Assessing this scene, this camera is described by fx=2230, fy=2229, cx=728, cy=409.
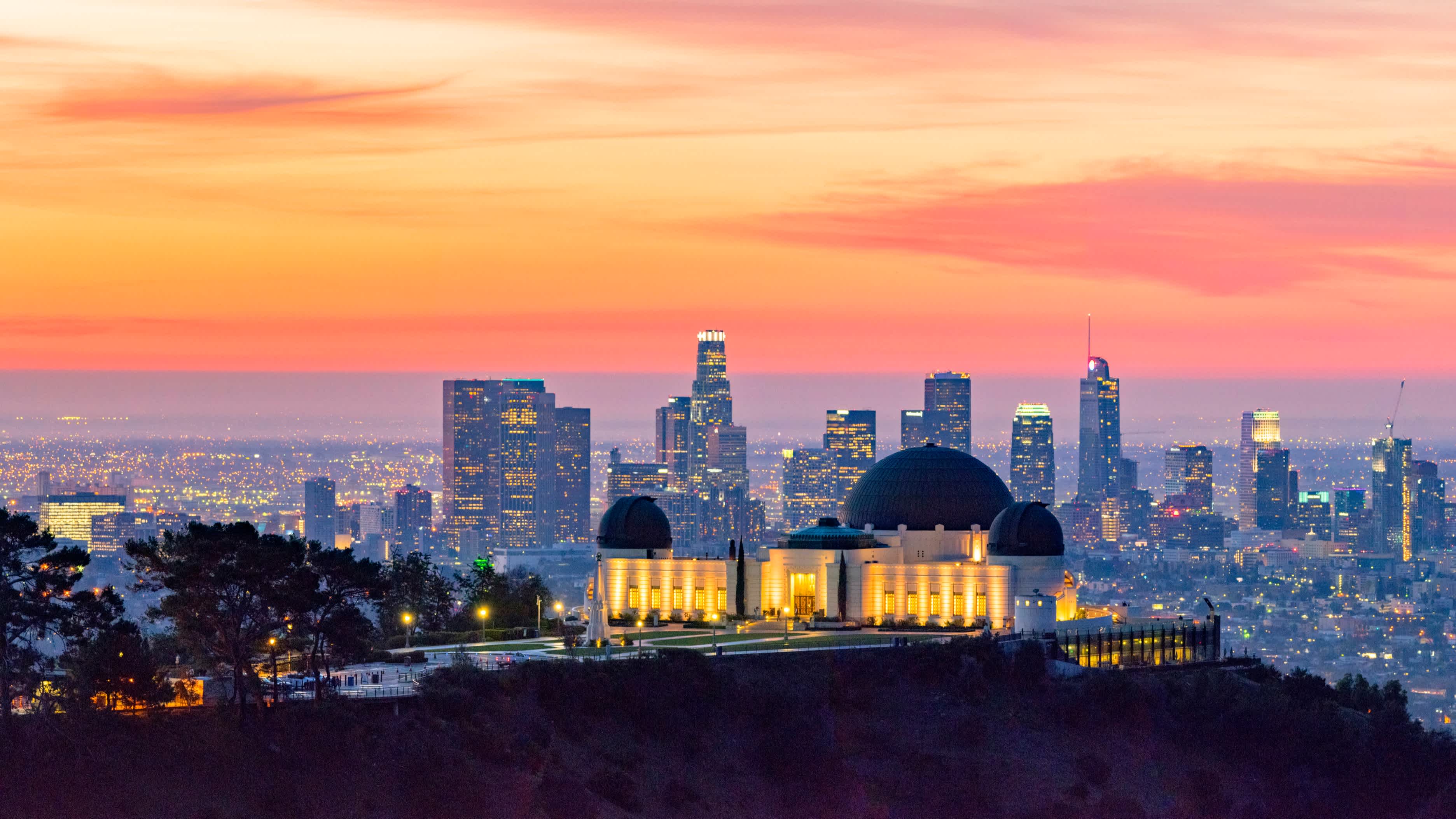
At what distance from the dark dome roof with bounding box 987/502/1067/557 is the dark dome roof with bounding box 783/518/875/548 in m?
6.43

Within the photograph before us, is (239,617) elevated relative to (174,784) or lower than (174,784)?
elevated

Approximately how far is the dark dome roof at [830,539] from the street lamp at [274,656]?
119 ft

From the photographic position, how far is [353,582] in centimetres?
8294

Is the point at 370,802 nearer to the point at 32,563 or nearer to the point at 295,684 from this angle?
the point at 295,684

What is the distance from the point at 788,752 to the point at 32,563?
2922 centimetres

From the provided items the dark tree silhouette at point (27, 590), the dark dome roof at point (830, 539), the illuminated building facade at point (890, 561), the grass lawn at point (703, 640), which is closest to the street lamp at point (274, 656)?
the dark tree silhouette at point (27, 590)

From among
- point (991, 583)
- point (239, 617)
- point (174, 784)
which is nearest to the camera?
point (174, 784)

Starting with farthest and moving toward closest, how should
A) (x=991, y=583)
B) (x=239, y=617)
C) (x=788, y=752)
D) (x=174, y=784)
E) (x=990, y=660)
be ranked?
1. (x=991, y=583)
2. (x=990, y=660)
3. (x=788, y=752)
4. (x=239, y=617)
5. (x=174, y=784)

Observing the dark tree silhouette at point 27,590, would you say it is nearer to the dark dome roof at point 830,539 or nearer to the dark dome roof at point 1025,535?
the dark dome roof at point 830,539

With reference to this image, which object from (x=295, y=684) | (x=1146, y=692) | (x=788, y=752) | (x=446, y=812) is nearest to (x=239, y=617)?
(x=295, y=684)

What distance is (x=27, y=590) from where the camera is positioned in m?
80.7

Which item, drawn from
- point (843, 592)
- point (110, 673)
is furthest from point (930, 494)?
point (110, 673)

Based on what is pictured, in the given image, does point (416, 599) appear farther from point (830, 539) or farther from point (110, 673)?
point (110, 673)

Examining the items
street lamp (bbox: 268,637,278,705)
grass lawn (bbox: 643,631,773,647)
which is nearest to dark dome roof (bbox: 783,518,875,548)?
grass lawn (bbox: 643,631,773,647)
